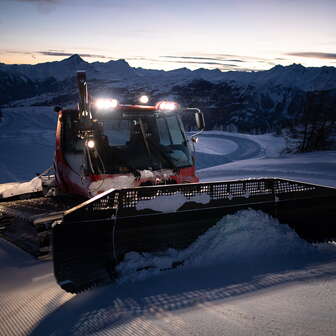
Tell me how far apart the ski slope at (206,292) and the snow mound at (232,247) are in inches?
0.4

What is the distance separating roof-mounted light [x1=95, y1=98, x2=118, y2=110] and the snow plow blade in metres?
1.92

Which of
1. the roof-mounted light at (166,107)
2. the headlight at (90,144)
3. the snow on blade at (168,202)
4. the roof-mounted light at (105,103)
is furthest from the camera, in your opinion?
the roof-mounted light at (166,107)

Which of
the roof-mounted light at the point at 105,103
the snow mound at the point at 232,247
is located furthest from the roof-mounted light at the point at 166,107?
the snow mound at the point at 232,247

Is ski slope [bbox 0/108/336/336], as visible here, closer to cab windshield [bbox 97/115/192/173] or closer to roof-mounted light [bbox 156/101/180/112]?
cab windshield [bbox 97/115/192/173]

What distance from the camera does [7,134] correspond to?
100ft

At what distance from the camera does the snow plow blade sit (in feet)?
11.8

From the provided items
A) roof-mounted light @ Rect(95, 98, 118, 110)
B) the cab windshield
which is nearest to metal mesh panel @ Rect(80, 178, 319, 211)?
the cab windshield

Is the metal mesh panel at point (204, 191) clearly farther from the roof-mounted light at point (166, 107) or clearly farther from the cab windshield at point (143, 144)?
the roof-mounted light at point (166, 107)

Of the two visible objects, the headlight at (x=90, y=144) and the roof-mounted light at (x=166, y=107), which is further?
the roof-mounted light at (x=166, y=107)

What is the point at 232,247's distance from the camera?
13.5 feet

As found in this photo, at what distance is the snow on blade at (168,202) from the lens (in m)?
4.01

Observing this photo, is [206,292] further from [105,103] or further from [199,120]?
[199,120]

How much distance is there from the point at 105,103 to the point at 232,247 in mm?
2821

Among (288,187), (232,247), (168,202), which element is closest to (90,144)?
(168,202)
